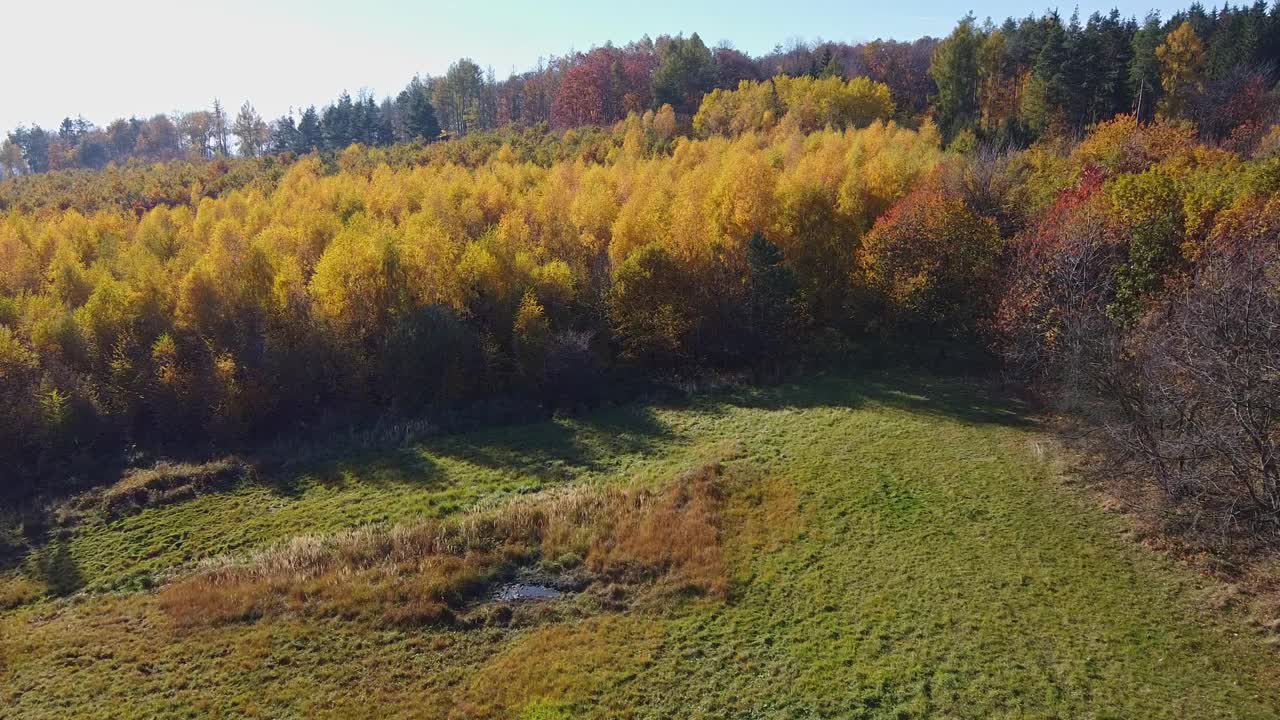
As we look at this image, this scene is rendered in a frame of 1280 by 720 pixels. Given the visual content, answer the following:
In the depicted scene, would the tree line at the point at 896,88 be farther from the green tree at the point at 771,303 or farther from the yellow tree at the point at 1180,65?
the green tree at the point at 771,303

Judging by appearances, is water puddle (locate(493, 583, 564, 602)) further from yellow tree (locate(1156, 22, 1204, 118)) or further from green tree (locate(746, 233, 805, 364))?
yellow tree (locate(1156, 22, 1204, 118))

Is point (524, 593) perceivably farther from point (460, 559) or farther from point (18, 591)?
point (18, 591)

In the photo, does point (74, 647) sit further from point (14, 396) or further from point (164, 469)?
point (14, 396)

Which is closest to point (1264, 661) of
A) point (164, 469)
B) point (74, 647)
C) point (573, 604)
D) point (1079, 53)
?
point (573, 604)

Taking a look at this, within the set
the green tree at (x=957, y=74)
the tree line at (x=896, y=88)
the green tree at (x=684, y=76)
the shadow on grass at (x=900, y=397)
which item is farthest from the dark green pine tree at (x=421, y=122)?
the shadow on grass at (x=900, y=397)

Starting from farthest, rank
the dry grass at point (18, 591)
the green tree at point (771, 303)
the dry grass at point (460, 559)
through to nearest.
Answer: the green tree at point (771, 303), the dry grass at point (18, 591), the dry grass at point (460, 559)

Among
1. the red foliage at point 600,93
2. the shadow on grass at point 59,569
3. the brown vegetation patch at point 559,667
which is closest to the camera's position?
the brown vegetation patch at point 559,667

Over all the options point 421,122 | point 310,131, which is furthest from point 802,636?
point 310,131
